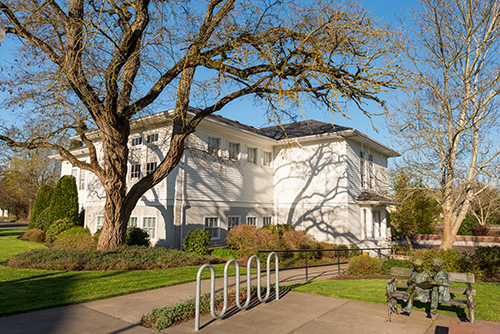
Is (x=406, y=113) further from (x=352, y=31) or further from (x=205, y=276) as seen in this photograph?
(x=205, y=276)

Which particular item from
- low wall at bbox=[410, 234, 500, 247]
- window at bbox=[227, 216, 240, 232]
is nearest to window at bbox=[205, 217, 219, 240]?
window at bbox=[227, 216, 240, 232]

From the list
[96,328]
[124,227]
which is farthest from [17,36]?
[96,328]

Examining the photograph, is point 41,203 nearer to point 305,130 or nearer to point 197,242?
point 197,242

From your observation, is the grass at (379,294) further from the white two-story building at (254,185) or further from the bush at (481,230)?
the bush at (481,230)

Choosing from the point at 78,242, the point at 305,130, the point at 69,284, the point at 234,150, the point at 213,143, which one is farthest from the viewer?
the point at 305,130

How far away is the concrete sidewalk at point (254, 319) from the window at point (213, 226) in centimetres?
1099

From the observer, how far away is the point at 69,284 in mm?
8562

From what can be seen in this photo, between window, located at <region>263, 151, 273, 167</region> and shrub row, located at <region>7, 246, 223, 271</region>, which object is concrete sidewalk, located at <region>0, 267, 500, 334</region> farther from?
window, located at <region>263, 151, 273, 167</region>

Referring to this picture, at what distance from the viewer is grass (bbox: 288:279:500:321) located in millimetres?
6572

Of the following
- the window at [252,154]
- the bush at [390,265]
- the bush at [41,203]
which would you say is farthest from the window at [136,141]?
the bush at [390,265]

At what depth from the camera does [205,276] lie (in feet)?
34.9

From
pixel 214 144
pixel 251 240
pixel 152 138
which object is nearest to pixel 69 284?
pixel 251 240

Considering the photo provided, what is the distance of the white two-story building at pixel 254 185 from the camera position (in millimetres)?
17641

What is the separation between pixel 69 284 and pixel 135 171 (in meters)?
11.7
